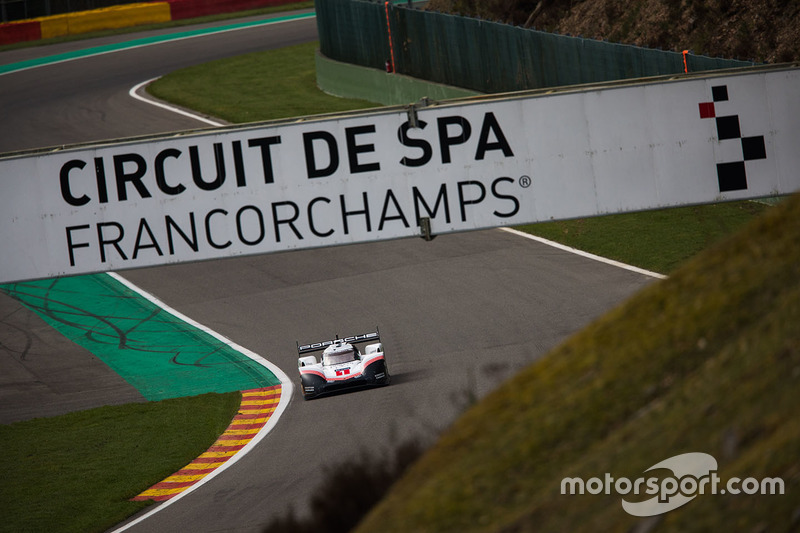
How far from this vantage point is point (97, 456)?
17438 mm

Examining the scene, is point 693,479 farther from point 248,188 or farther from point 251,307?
point 251,307

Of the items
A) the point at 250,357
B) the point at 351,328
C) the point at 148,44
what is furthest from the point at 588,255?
the point at 148,44

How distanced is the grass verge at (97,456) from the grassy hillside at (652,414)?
31.7 feet

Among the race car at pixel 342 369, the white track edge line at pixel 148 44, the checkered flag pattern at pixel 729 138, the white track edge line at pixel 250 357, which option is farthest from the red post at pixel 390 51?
the checkered flag pattern at pixel 729 138

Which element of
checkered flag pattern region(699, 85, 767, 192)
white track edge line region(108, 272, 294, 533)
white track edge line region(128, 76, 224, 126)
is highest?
white track edge line region(128, 76, 224, 126)

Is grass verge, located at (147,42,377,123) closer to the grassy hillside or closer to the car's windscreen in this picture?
the car's windscreen

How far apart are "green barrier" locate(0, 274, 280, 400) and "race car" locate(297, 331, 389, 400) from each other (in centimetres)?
199

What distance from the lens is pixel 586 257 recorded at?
23438 millimetres

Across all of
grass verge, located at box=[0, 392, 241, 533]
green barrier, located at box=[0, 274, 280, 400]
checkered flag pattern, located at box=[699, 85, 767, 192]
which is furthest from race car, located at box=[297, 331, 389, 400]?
checkered flag pattern, located at box=[699, 85, 767, 192]

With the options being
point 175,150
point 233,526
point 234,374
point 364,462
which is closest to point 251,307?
point 234,374

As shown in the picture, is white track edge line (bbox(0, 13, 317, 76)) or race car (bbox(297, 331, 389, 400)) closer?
race car (bbox(297, 331, 389, 400))

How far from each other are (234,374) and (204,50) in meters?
26.4

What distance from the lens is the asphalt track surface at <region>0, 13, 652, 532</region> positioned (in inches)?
585

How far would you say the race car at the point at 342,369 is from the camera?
17938 mm
